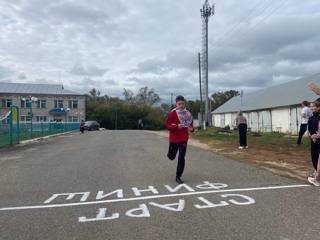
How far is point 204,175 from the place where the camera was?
33.1 ft

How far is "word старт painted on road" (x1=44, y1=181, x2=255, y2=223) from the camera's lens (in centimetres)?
634

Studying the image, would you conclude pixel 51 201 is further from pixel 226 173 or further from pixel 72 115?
pixel 72 115

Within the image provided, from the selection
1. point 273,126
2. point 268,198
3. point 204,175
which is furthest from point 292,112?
point 268,198

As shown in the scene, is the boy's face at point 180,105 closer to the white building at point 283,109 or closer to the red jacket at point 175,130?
the red jacket at point 175,130

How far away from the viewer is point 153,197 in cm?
749

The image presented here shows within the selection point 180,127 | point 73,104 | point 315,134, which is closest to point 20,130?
point 180,127

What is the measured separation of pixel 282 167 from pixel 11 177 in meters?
6.84

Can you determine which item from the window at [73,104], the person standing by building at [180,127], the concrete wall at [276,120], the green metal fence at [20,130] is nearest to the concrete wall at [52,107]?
the window at [73,104]

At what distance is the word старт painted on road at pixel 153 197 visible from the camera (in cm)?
634

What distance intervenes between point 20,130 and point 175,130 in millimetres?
18974

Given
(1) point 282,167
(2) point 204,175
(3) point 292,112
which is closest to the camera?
(2) point 204,175

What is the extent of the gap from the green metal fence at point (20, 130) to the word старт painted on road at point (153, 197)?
1371 cm

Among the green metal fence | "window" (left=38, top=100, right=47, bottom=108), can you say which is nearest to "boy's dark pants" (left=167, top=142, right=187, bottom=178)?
the green metal fence

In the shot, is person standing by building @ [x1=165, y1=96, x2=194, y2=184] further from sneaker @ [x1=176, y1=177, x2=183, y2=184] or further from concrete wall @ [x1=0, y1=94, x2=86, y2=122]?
concrete wall @ [x1=0, y1=94, x2=86, y2=122]
